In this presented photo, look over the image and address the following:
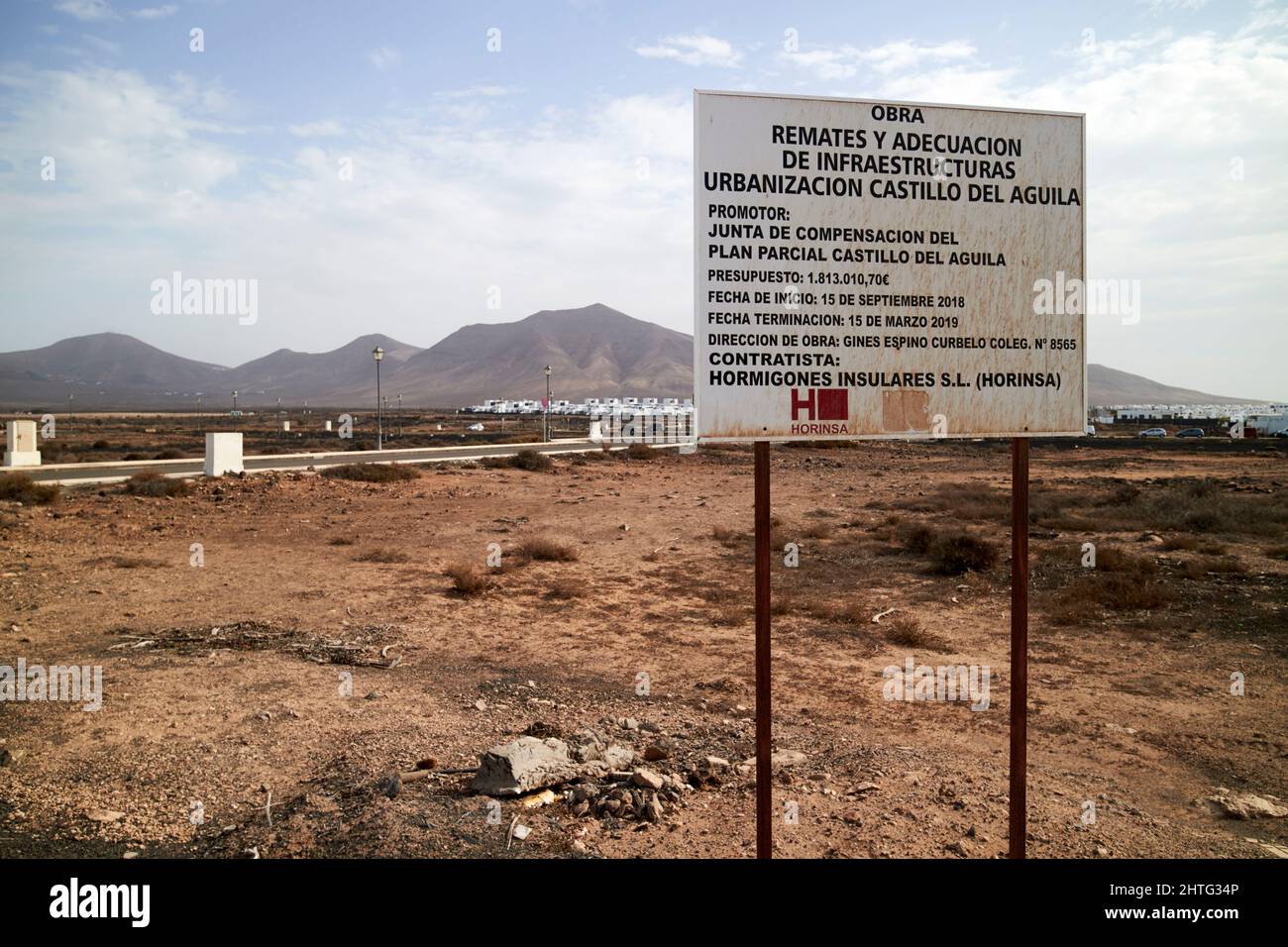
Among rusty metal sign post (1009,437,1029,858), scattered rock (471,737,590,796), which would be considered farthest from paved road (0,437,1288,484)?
rusty metal sign post (1009,437,1029,858)

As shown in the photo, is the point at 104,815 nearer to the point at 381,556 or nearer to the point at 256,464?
the point at 381,556

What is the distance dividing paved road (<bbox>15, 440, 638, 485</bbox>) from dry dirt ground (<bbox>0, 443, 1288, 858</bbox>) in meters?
6.49

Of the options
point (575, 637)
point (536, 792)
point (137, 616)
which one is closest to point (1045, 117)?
point (536, 792)

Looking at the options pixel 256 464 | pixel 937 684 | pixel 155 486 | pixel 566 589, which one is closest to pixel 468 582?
pixel 566 589

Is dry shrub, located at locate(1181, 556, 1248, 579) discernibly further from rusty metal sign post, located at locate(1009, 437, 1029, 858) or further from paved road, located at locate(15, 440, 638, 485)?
paved road, located at locate(15, 440, 638, 485)

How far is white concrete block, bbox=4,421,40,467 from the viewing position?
2506 cm

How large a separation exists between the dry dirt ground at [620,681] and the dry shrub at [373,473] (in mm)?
6723

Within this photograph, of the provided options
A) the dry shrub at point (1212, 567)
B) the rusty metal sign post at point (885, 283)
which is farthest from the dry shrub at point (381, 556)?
the dry shrub at point (1212, 567)

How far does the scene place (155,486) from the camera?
63.4 ft

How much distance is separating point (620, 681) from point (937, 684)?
3009 millimetres

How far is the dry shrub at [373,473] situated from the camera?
24.3 meters

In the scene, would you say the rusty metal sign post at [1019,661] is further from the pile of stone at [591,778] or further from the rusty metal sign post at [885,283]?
the pile of stone at [591,778]

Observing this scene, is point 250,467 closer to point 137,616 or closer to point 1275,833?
point 137,616
